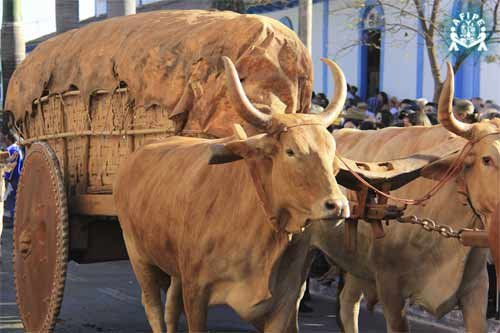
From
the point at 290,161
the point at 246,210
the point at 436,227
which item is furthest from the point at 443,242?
the point at 290,161

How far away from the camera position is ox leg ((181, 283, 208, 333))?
5.80 metres

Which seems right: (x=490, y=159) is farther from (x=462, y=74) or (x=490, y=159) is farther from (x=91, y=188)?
(x=462, y=74)

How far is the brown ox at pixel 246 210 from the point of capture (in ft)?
17.2

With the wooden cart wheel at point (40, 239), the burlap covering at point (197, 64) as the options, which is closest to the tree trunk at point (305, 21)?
the burlap covering at point (197, 64)

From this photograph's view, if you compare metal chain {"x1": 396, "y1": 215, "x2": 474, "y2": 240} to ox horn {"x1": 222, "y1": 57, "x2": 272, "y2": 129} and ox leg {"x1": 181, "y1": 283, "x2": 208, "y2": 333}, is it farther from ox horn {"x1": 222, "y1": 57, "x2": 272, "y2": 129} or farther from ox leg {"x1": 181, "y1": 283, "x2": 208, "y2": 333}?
ox leg {"x1": 181, "y1": 283, "x2": 208, "y2": 333}

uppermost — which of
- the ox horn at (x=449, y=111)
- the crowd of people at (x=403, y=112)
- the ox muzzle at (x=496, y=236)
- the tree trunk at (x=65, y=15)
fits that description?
the tree trunk at (x=65, y=15)

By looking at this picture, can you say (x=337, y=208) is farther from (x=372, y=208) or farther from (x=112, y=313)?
(x=112, y=313)

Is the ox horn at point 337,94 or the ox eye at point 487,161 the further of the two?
the ox eye at point 487,161

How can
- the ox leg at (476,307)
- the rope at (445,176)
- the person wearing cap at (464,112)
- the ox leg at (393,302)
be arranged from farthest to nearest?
1. the person wearing cap at (464,112)
2. the ox leg at (393,302)
3. the ox leg at (476,307)
4. the rope at (445,176)

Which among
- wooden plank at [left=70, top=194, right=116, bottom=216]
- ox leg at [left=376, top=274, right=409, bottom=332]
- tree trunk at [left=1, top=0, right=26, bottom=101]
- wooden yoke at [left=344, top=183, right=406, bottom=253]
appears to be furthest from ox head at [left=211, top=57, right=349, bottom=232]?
tree trunk at [left=1, top=0, right=26, bottom=101]

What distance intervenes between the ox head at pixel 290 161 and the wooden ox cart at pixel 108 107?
70cm

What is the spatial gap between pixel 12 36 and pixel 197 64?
40.6 feet

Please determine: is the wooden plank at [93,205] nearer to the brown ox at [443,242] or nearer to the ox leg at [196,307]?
the brown ox at [443,242]

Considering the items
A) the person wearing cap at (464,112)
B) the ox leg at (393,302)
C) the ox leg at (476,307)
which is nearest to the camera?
the ox leg at (476,307)
